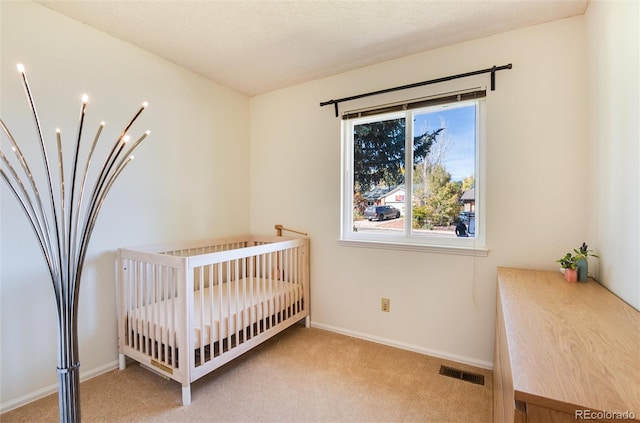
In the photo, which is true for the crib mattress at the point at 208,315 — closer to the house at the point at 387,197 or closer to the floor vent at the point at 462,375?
the house at the point at 387,197

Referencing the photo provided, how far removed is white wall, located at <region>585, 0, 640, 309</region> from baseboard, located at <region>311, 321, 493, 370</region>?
0.99 m

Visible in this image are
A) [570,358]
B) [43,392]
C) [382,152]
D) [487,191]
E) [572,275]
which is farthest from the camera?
[382,152]

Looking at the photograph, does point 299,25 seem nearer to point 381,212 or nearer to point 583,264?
point 381,212

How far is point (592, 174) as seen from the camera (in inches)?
68.8

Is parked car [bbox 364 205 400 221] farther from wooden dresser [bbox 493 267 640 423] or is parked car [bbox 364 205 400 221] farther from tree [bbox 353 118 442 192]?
wooden dresser [bbox 493 267 640 423]

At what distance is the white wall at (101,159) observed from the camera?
167 centimetres

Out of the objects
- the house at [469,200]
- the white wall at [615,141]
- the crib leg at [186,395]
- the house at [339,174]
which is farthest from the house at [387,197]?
the crib leg at [186,395]

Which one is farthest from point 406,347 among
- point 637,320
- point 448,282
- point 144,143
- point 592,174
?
point 144,143

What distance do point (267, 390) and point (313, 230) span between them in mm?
1396

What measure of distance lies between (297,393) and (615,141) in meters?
2.21

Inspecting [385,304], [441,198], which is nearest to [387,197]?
[441,198]

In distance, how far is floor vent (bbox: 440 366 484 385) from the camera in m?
1.94

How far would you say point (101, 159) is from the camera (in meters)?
2.02

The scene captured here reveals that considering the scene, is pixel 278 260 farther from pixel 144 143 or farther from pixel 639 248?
pixel 639 248
